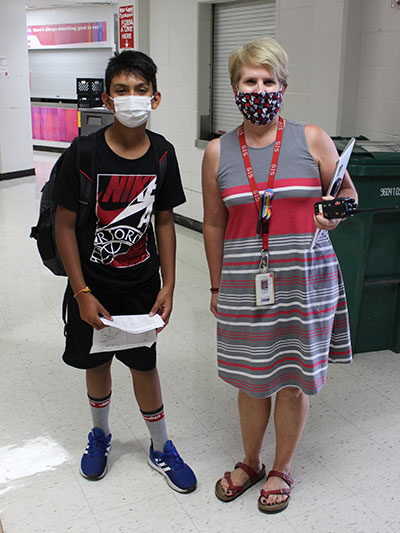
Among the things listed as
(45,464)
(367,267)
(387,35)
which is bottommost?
(45,464)

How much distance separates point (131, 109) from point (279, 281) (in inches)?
28.0

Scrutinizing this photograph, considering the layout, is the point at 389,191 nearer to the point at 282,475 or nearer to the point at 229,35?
the point at 282,475

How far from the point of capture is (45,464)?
90.7 inches

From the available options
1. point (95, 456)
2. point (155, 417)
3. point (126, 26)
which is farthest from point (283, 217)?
point (126, 26)

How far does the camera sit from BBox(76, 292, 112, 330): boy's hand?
190 centimetres

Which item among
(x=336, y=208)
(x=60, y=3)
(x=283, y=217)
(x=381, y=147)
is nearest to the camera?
(x=336, y=208)

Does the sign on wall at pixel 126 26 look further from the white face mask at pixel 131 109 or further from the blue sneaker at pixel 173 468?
the blue sneaker at pixel 173 468

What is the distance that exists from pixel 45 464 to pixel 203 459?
2.05ft

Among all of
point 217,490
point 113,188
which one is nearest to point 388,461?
point 217,490

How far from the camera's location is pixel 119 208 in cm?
187

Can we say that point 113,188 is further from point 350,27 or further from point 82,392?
point 350,27

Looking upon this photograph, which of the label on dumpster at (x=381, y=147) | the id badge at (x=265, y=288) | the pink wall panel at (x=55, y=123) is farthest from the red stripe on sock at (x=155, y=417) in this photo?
the pink wall panel at (x=55, y=123)

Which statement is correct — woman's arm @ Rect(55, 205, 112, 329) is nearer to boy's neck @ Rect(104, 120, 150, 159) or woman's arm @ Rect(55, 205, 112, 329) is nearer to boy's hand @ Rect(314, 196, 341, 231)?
boy's neck @ Rect(104, 120, 150, 159)

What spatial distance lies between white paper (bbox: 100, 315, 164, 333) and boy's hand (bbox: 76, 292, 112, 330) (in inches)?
0.8
